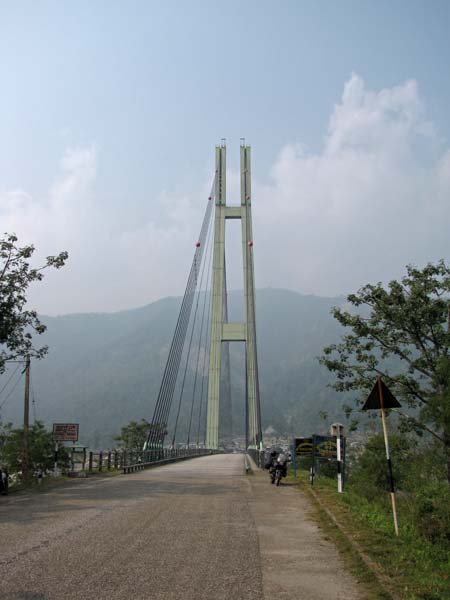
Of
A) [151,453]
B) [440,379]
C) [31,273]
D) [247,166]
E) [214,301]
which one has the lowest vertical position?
[151,453]

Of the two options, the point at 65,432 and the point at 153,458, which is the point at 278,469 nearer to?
the point at 65,432

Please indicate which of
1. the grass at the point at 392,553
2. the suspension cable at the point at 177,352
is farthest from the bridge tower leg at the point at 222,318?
the grass at the point at 392,553

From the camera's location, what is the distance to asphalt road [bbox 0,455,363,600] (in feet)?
17.5

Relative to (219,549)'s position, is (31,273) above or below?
above

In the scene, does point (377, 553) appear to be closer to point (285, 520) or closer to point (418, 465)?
point (285, 520)

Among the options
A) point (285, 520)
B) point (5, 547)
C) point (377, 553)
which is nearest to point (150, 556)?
point (5, 547)

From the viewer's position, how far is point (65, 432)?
23.7 meters

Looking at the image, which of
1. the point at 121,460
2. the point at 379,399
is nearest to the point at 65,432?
the point at 121,460

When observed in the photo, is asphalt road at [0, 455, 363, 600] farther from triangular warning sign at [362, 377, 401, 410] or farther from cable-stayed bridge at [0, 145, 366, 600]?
triangular warning sign at [362, 377, 401, 410]

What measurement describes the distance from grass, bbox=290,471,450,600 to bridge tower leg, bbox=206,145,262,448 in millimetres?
30635

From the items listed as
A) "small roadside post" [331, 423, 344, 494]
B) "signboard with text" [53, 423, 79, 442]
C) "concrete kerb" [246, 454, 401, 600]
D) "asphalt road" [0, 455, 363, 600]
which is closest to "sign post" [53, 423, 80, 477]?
"signboard with text" [53, 423, 79, 442]

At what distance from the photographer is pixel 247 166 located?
45562 mm

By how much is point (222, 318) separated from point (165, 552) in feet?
119

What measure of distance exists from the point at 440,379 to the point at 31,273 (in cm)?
1336
